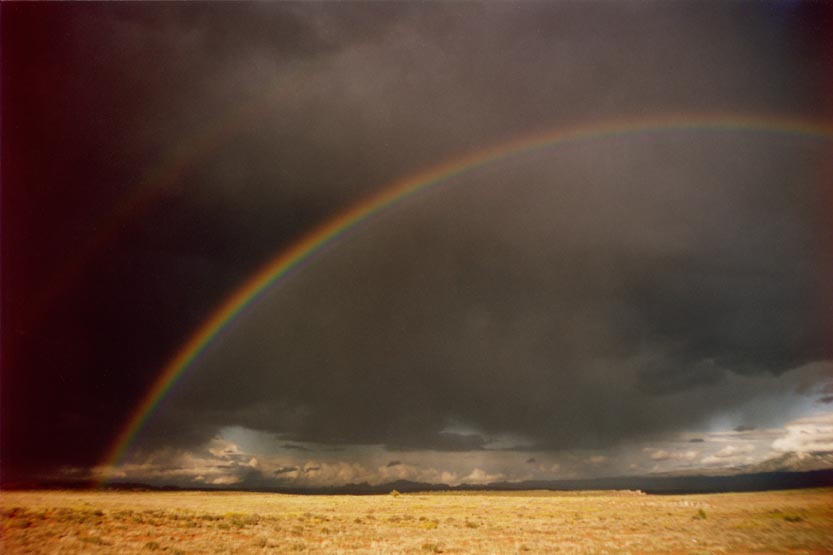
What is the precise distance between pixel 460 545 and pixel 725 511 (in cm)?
3534

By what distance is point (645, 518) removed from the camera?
47.5m

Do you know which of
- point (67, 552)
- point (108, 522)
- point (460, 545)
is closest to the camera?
point (67, 552)

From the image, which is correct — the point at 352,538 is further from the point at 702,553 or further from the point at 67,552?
the point at 702,553

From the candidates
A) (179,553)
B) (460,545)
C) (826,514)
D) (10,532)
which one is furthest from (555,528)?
(10,532)

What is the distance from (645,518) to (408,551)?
86.2 ft

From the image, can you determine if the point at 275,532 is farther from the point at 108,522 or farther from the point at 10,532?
the point at 10,532

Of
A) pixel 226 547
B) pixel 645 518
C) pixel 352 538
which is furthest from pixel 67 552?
pixel 645 518

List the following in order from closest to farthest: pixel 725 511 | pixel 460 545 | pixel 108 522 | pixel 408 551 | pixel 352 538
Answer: pixel 408 551 → pixel 460 545 → pixel 352 538 → pixel 108 522 → pixel 725 511

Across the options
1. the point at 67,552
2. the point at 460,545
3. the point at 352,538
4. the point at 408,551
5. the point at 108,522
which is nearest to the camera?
the point at 67,552

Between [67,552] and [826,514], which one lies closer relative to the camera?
[67,552]

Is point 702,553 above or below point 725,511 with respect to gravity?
below

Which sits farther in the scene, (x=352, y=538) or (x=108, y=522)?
(x=108, y=522)

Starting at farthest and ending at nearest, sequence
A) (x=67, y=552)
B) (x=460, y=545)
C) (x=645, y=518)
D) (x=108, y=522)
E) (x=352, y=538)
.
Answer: (x=645, y=518)
(x=108, y=522)
(x=352, y=538)
(x=460, y=545)
(x=67, y=552)

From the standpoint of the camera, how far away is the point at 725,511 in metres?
54.7
